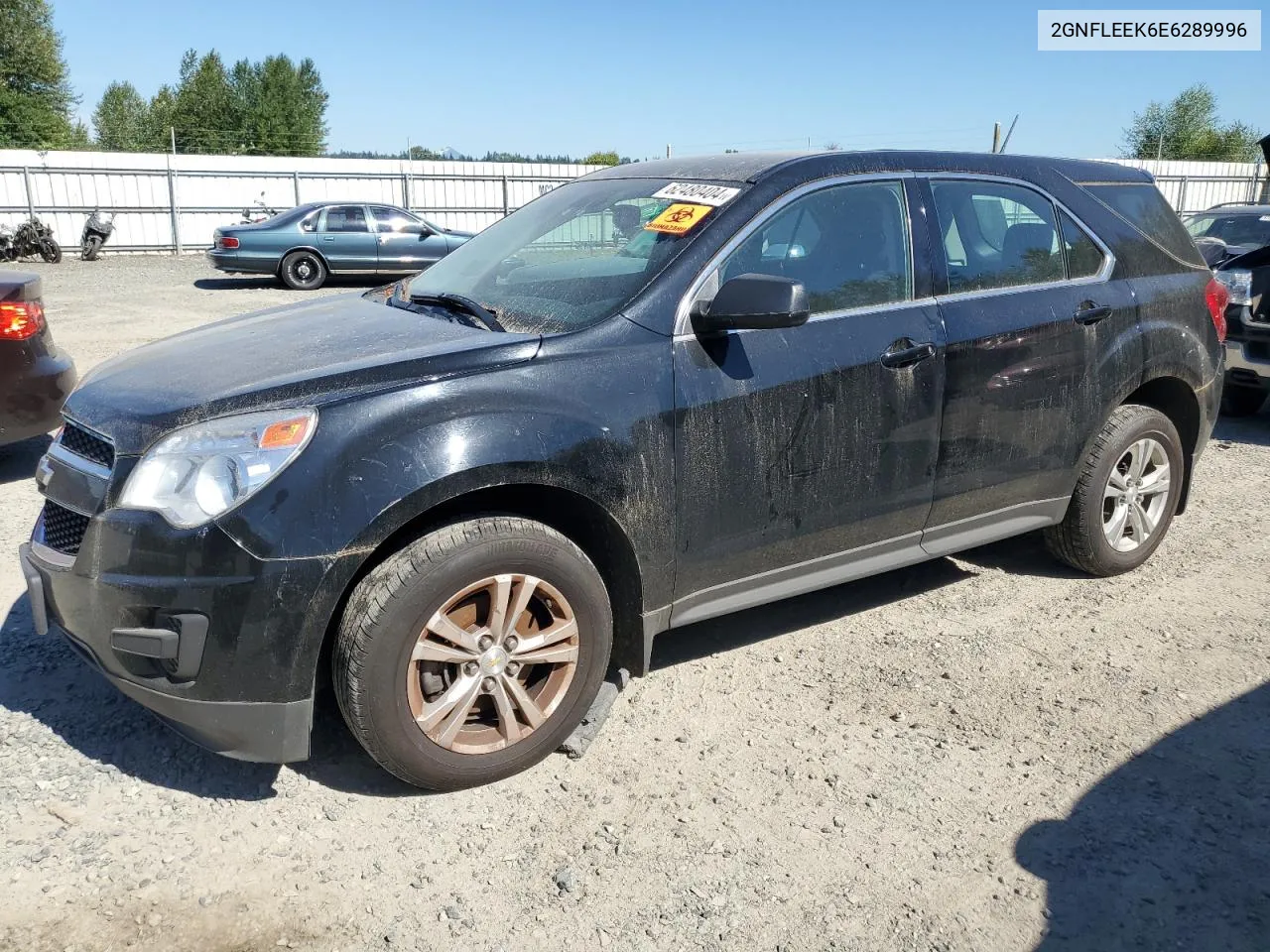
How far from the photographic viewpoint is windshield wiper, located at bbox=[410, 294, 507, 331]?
3.28 m

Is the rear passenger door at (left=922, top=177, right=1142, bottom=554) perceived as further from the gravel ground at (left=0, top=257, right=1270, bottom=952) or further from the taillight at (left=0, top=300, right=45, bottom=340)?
the taillight at (left=0, top=300, right=45, bottom=340)

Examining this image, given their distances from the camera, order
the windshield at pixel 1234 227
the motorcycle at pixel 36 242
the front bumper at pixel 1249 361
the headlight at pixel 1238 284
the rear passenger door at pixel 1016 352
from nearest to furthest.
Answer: the rear passenger door at pixel 1016 352 → the front bumper at pixel 1249 361 → the headlight at pixel 1238 284 → the windshield at pixel 1234 227 → the motorcycle at pixel 36 242

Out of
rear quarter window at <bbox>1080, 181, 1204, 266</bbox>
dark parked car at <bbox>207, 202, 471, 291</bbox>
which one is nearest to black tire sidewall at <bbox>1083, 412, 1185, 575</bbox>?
rear quarter window at <bbox>1080, 181, 1204, 266</bbox>

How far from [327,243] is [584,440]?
15860mm

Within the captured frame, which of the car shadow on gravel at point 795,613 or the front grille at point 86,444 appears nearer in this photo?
the front grille at point 86,444

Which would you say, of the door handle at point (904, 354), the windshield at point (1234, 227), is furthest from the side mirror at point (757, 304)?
the windshield at point (1234, 227)

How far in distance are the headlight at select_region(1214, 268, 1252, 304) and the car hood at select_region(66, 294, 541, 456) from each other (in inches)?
264

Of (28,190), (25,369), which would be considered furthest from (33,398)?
(28,190)

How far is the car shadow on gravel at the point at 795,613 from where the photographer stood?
13.1 feet

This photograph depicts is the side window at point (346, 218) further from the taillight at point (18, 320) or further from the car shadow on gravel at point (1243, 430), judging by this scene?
the car shadow on gravel at point (1243, 430)

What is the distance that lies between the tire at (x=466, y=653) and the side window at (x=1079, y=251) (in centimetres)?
252

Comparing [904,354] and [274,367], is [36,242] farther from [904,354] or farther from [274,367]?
[904,354]

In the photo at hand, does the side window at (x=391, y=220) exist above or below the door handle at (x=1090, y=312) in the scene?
above

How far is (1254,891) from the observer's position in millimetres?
2584
